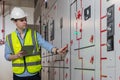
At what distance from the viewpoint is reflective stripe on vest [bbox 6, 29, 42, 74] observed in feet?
9.39

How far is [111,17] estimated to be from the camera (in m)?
1.85

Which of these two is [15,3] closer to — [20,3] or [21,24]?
[20,3]

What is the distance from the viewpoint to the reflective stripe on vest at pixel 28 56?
2861 millimetres

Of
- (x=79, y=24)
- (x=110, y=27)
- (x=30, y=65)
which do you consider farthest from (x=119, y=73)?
(x=30, y=65)

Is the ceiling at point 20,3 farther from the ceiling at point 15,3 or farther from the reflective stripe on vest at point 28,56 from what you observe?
the reflective stripe on vest at point 28,56

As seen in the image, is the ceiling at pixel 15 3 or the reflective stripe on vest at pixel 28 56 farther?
the ceiling at pixel 15 3

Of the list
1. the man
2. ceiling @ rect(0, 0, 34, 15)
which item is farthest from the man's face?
ceiling @ rect(0, 0, 34, 15)

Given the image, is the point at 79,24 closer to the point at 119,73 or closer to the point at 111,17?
the point at 111,17

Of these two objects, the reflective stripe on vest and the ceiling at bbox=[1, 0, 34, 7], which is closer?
the reflective stripe on vest

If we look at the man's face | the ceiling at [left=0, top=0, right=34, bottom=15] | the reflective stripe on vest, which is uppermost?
the ceiling at [left=0, top=0, right=34, bottom=15]

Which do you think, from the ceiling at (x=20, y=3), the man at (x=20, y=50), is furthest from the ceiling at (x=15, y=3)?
the man at (x=20, y=50)

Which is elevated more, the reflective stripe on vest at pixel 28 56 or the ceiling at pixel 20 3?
the ceiling at pixel 20 3

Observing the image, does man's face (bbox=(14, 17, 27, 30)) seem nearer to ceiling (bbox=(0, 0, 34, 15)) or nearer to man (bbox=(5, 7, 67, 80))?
man (bbox=(5, 7, 67, 80))

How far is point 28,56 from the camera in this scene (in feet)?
9.43
